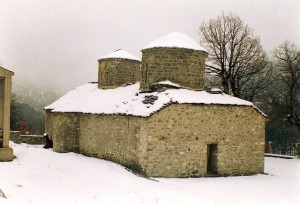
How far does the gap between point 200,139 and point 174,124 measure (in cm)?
149

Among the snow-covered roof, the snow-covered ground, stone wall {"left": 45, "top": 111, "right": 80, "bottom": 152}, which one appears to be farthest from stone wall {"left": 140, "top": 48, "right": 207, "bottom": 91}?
stone wall {"left": 45, "top": 111, "right": 80, "bottom": 152}

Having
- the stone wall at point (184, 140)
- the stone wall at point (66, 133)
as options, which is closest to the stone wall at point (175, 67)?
the stone wall at point (184, 140)

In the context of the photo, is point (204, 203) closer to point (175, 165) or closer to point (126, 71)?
point (175, 165)

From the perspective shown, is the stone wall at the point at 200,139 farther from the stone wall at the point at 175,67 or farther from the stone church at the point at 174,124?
the stone wall at the point at 175,67

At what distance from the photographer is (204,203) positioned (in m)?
10.8

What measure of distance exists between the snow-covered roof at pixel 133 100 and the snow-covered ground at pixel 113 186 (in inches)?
112

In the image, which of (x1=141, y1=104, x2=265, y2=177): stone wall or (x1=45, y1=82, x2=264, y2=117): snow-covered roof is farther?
(x1=45, y1=82, x2=264, y2=117): snow-covered roof

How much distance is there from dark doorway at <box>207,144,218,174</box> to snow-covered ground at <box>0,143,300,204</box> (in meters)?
0.87

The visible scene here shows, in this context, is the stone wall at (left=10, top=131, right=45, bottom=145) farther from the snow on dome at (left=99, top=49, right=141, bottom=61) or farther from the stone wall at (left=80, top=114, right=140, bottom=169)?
the snow on dome at (left=99, top=49, right=141, bottom=61)

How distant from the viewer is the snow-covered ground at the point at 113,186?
10.4 meters

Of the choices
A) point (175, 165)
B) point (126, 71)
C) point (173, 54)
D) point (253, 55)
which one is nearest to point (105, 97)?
point (126, 71)

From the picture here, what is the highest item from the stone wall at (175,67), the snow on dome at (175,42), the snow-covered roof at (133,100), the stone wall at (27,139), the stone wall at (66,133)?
the snow on dome at (175,42)

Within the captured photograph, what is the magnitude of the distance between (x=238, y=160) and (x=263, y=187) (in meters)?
2.93

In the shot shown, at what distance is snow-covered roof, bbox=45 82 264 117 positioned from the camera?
1625 cm
